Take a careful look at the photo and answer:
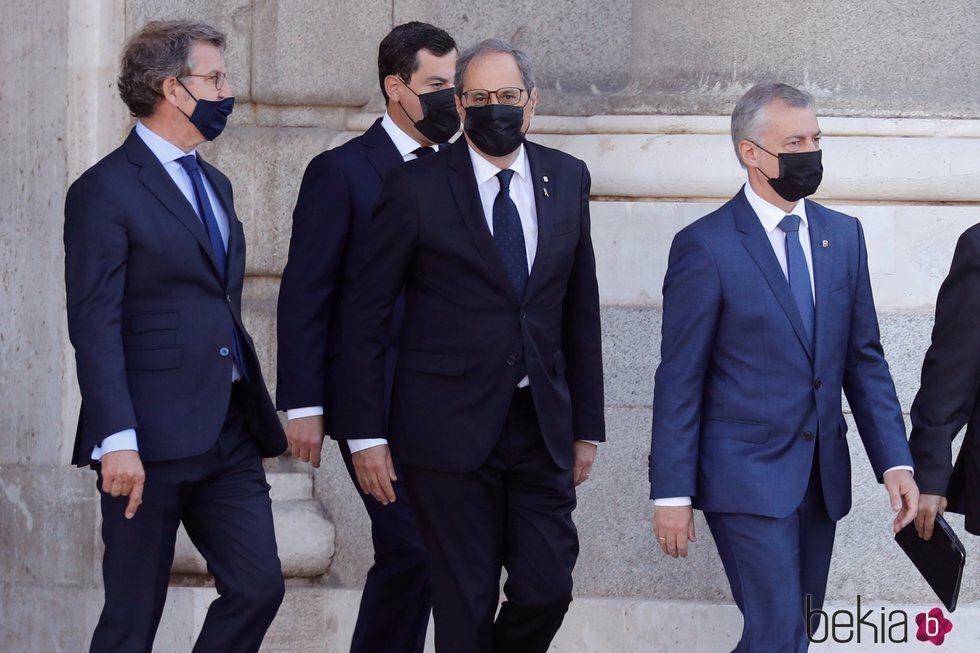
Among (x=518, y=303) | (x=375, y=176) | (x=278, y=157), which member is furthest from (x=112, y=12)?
(x=518, y=303)

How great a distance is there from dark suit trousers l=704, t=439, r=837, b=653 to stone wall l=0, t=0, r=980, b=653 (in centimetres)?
129

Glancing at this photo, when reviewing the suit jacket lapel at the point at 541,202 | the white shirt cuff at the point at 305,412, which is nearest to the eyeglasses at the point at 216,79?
the suit jacket lapel at the point at 541,202

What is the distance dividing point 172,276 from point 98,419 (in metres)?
0.43

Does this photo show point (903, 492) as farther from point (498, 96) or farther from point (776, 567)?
point (498, 96)

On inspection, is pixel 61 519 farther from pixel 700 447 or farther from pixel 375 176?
pixel 700 447

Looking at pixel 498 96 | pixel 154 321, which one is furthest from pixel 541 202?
pixel 154 321

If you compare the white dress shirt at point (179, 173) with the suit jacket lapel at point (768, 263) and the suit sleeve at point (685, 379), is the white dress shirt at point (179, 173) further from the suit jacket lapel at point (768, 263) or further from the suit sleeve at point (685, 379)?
the suit jacket lapel at point (768, 263)

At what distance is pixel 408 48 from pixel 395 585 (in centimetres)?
165

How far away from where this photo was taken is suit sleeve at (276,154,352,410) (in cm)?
510

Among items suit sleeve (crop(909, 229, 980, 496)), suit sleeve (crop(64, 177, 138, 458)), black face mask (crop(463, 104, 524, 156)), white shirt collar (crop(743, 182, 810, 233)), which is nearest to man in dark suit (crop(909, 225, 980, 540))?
suit sleeve (crop(909, 229, 980, 496))

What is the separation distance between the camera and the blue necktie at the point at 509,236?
4602 mm

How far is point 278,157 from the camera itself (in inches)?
261

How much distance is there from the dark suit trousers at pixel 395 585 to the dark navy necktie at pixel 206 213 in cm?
79

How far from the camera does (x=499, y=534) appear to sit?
4660mm
